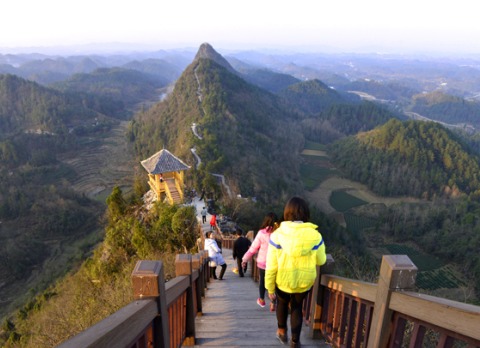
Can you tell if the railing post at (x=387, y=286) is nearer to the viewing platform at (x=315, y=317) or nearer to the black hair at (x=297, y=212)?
the viewing platform at (x=315, y=317)

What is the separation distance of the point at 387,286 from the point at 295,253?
0.99 meters

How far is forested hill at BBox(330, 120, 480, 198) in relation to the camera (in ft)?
197

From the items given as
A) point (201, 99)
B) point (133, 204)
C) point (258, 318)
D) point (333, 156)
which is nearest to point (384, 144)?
point (333, 156)

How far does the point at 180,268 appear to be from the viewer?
367 centimetres

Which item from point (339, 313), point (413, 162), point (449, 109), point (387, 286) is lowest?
point (449, 109)

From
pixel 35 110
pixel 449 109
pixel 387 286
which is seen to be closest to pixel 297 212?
pixel 387 286

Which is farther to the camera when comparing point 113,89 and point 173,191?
point 113,89

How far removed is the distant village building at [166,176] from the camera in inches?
772

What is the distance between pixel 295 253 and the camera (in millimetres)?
3143

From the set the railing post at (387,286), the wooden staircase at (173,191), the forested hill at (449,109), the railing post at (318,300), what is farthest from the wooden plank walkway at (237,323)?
the forested hill at (449,109)

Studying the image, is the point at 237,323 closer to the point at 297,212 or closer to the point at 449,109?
the point at 297,212

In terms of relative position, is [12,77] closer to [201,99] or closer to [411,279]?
[201,99]

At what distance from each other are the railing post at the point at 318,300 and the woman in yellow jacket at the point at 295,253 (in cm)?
35

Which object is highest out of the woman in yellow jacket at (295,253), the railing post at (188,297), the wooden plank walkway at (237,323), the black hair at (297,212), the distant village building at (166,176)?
the black hair at (297,212)
